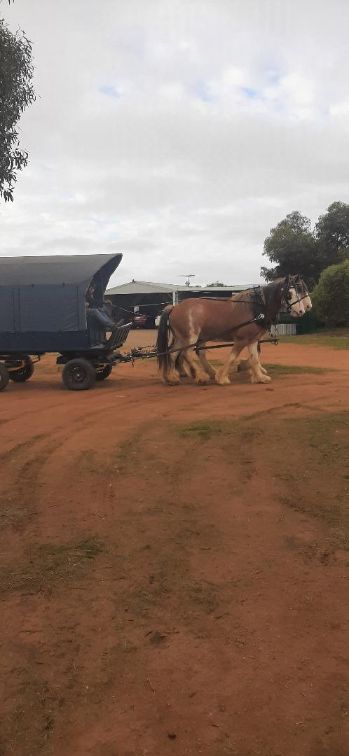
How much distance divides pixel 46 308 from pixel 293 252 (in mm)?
29675

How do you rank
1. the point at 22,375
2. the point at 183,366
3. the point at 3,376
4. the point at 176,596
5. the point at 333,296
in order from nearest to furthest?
the point at 176,596, the point at 3,376, the point at 183,366, the point at 22,375, the point at 333,296

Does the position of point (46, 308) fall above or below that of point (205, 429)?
above

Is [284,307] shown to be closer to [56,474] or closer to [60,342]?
[60,342]

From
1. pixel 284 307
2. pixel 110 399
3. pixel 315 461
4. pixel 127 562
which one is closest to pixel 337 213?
pixel 284 307

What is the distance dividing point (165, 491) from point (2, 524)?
1384 mm

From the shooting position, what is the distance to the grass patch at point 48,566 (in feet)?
11.0

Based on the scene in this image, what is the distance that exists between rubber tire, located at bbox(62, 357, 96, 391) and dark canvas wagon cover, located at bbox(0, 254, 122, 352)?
35 cm

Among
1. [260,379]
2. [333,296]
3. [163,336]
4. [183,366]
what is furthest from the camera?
[333,296]

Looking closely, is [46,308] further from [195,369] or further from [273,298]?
[273,298]

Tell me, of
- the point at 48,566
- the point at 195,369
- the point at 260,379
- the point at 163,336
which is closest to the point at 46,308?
the point at 163,336

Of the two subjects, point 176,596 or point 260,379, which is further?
point 260,379

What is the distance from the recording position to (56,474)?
5.51 meters

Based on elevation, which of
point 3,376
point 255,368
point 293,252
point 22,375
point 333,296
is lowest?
point 22,375

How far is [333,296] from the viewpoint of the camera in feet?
91.1
